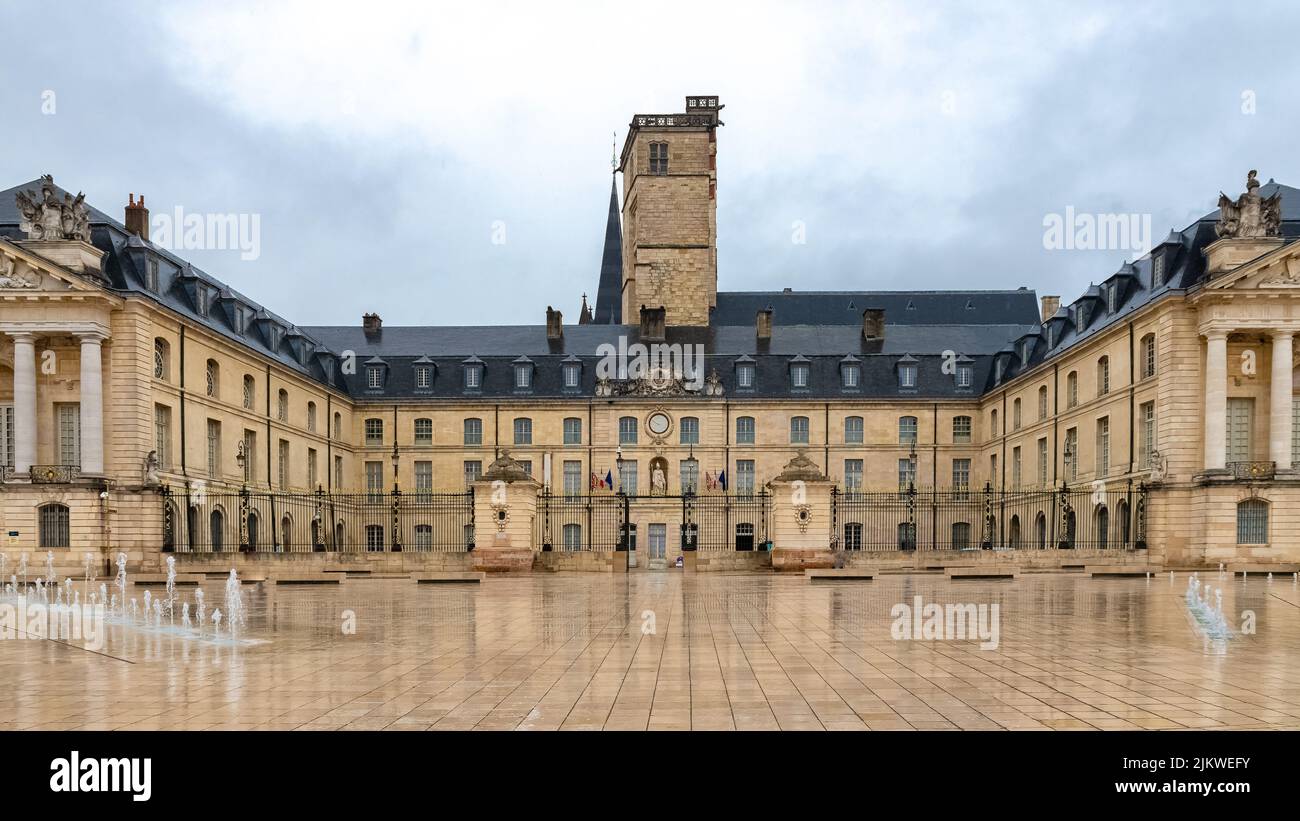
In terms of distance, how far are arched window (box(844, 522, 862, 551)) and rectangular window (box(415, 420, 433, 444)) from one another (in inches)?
840

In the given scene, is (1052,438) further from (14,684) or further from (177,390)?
(14,684)

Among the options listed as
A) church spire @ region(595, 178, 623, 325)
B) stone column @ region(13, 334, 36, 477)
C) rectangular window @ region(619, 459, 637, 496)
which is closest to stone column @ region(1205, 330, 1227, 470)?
rectangular window @ region(619, 459, 637, 496)

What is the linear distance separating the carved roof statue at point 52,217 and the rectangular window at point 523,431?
25067 mm

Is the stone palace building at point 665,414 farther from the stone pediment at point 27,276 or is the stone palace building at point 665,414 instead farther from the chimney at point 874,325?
the chimney at point 874,325

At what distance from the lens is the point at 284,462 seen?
4844 centimetres

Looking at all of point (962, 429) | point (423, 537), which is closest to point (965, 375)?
point (962, 429)

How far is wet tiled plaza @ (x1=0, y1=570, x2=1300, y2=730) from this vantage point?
25.8ft

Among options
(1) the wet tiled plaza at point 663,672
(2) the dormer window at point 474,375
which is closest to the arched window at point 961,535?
(2) the dormer window at point 474,375

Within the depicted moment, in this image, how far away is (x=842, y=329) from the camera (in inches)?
2408

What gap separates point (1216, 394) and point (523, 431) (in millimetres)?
32509

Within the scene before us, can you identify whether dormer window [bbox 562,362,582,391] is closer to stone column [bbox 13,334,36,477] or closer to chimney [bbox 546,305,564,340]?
chimney [bbox 546,305,564,340]

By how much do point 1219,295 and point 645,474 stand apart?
94.4 feet

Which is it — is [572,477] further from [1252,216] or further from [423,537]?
[1252,216]
